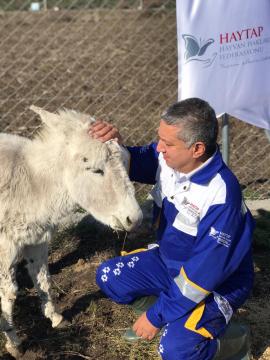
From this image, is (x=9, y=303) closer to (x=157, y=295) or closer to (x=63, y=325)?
(x=63, y=325)

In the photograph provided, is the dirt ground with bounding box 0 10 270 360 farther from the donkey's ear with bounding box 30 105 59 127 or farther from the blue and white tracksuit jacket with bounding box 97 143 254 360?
the donkey's ear with bounding box 30 105 59 127

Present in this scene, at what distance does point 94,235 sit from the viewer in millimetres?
5039

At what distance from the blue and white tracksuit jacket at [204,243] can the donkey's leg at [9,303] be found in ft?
3.30

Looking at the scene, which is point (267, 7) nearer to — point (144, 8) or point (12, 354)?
point (12, 354)

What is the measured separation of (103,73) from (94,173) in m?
7.06

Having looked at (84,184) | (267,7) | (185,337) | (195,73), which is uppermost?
(267,7)

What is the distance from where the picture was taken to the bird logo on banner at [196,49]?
4.24 meters

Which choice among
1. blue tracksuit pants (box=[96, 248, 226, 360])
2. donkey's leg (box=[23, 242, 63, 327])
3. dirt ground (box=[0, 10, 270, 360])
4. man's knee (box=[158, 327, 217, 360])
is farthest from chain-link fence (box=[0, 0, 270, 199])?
man's knee (box=[158, 327, 217, 360])

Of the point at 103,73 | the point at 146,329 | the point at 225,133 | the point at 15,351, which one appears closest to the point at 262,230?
the point at 225,133

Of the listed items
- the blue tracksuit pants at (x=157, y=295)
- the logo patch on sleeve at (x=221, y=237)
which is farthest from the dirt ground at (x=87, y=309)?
the logo patch on sleeve at (x=221, y=237)

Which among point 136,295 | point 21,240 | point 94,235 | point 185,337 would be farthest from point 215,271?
point 94,235

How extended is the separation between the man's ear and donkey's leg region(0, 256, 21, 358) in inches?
55.0

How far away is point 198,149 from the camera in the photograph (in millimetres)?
2834

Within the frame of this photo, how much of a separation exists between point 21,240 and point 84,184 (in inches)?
22.7
